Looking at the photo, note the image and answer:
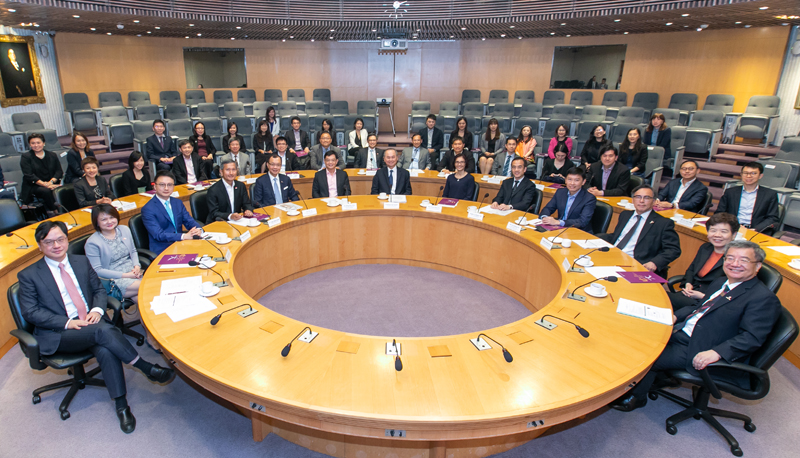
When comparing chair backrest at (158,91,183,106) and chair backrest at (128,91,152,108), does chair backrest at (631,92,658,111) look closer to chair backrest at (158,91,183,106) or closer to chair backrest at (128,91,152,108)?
chair backrest at (158,91,183,106)

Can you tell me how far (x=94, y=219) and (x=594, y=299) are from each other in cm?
388

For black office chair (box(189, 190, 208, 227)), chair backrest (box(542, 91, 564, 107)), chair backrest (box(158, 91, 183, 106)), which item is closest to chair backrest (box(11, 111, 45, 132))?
chair backrest (box(158, 91, 183, 106))

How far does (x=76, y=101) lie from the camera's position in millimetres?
9961

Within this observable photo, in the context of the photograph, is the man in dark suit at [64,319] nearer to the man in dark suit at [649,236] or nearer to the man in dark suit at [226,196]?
the man in dark suit at [226,196]

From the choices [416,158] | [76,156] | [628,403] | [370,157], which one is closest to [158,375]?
[628,403]

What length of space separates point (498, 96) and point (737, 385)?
10148 millimetres

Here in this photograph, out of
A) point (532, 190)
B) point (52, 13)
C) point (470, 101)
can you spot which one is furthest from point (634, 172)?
point (52, 13)

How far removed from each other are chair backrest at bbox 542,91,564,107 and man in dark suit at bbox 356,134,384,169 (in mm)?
5799

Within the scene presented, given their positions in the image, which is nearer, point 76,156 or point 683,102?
point 76,156

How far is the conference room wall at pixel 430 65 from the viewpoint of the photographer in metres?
9.38

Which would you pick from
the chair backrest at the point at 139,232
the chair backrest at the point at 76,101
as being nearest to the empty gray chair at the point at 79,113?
the chair backrest at the point at 76,101

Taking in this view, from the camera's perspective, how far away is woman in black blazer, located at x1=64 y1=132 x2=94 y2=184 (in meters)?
6.15

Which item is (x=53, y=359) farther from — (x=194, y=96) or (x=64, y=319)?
(x=194, y=96)

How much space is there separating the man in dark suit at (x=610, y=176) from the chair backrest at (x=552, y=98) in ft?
17.9
